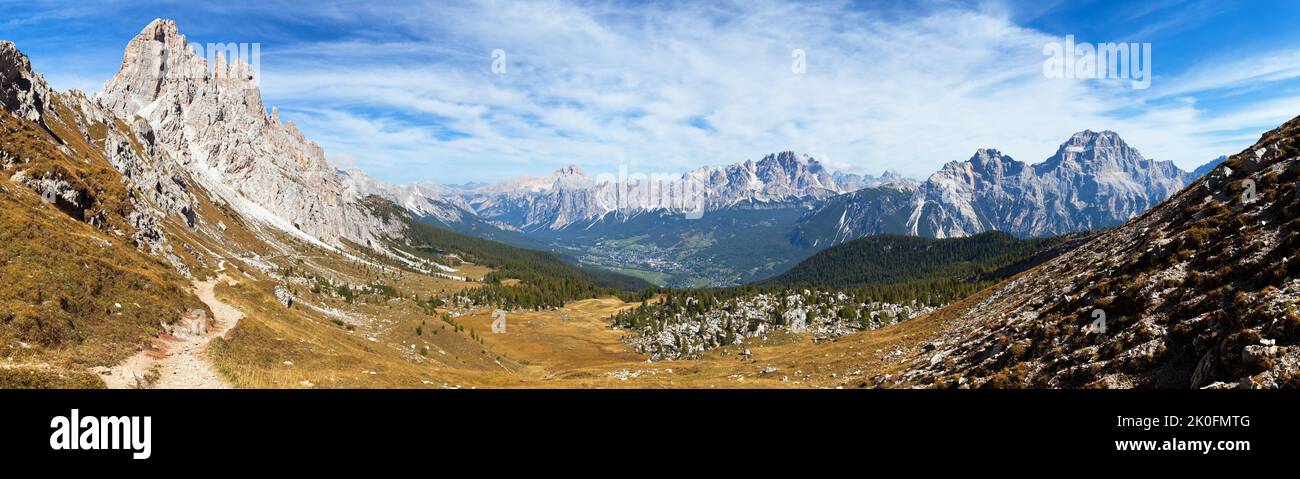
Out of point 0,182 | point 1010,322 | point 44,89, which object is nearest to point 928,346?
point 1010,322

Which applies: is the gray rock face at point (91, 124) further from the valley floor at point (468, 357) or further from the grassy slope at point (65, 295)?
the valley floor at point (468, 357)

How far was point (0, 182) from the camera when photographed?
4662cm

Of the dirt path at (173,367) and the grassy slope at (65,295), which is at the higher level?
the grassy slope at (65,295)

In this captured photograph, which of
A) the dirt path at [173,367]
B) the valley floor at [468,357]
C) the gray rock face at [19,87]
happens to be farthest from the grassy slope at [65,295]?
the gray rock face at [19,87]

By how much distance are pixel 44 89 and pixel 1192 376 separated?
224 m

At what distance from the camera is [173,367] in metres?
31.5

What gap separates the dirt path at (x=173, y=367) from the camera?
1105 inches

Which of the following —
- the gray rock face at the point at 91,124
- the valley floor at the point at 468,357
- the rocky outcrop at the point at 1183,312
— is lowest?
the valley floor at the point at 468,357

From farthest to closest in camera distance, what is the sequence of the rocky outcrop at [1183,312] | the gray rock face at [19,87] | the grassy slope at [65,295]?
the gray rock face at [19,87] < the grassy slope at [65,295] < the rocky outcrop at [1183,312]

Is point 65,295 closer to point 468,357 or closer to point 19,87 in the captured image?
point 468,357

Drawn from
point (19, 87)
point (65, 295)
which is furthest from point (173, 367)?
point (19, 87)

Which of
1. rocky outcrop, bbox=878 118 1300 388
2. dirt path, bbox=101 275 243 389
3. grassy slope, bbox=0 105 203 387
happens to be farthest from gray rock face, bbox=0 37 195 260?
rocky outcrop, bbox=878 118 1300 388
